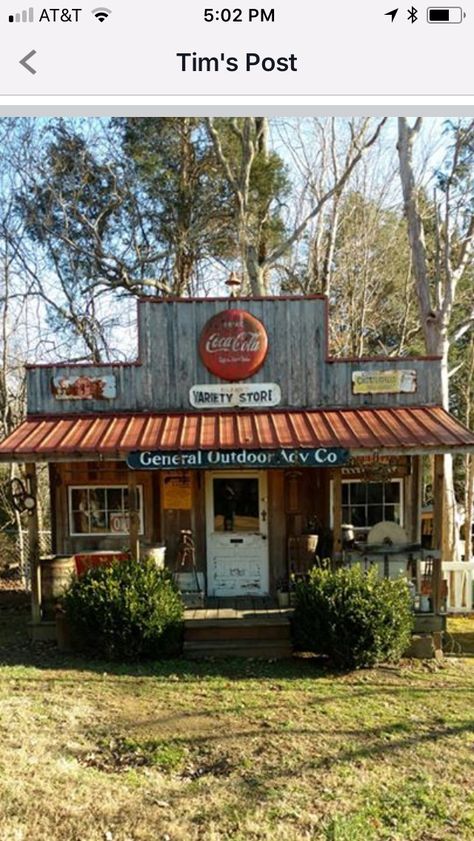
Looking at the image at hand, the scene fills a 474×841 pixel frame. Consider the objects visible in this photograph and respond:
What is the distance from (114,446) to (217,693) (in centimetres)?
350

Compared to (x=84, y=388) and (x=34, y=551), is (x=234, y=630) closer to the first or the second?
(x=34, y=551)

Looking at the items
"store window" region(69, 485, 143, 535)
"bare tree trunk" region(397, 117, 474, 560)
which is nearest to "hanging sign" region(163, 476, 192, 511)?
"store window" region(69, 485, 143, 535)

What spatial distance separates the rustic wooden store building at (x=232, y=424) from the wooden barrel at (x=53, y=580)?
0.88 ft

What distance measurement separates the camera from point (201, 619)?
8.50 meters

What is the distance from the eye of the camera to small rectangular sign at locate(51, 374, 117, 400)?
9750mm

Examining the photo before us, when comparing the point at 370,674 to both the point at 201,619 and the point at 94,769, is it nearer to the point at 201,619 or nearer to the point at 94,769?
the point at 201,619

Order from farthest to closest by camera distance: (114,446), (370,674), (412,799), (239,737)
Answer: (114,446) < (370,674) < (239,737) < (412,799)

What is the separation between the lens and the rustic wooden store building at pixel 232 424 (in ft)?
30.4

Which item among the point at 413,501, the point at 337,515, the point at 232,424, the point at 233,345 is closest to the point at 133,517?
the point at 232,424

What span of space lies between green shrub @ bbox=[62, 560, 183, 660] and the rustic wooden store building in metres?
1.08

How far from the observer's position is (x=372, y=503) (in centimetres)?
1017

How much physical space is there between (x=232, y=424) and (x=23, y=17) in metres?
6.87

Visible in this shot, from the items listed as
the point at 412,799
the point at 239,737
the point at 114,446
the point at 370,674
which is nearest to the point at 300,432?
the point at 114,446

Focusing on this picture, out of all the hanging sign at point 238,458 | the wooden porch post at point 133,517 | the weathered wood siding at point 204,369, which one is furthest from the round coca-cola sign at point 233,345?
the wooden porch post at point 133,517
